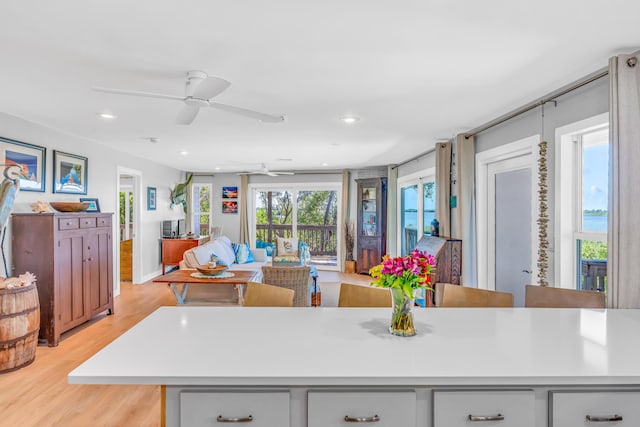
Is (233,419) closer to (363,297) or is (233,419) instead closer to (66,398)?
(363,297)

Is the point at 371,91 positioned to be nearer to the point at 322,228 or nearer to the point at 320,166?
the point at 320,166

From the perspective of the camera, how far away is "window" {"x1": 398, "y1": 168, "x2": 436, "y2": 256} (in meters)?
5.88

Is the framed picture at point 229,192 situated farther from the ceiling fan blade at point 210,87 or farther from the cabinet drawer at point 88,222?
the ceiling fan blade at point 210,87

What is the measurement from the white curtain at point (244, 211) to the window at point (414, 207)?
3532mm

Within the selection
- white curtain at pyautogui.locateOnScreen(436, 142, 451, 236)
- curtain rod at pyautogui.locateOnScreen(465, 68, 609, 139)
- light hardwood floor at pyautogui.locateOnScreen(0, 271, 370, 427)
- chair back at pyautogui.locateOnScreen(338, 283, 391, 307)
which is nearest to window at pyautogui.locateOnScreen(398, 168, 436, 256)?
white curtain at pyautogui.locateOnScreen(436, 142, 451, 236)

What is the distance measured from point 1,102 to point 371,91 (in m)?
3.17

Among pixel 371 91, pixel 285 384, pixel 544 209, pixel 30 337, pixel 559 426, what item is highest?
pixel 371 91

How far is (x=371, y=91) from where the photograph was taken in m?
2.88

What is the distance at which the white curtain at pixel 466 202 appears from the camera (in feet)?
13.6

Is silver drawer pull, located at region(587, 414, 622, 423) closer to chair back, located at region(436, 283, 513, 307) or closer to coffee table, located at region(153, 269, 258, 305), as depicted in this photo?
chair back, located at region(436, 283, 513, 307)

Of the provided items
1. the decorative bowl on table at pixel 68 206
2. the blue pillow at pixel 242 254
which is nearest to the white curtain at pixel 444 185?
the blue pillow at pixel 242 254

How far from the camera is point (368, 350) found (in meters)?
1.37

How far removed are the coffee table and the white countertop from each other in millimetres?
1983

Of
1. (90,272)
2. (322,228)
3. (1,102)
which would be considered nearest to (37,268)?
(90,272)
